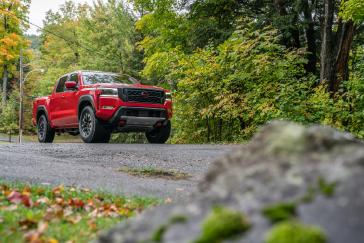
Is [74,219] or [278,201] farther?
[74,219]

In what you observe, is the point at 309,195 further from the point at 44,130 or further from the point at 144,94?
the point at 44,130

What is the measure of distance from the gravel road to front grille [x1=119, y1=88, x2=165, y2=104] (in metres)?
1.84

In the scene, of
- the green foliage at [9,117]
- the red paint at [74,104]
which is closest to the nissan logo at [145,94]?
the red paint at [74,104]

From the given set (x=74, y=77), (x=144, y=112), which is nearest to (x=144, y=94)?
(x=144, y=112)

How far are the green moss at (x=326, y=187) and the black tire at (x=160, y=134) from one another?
1240cm

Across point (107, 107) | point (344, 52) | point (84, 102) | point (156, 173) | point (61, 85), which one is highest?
point (344, 52)

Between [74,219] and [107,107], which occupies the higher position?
[107,107]

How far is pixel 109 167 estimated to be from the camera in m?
8.17

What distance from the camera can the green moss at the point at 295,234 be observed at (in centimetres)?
167

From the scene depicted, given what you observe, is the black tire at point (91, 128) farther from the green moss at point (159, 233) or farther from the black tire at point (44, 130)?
the green moss at point (159, 233)

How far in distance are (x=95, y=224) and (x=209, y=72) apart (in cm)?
1269

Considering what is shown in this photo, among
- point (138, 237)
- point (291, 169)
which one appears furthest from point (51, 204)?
point (291, 169)

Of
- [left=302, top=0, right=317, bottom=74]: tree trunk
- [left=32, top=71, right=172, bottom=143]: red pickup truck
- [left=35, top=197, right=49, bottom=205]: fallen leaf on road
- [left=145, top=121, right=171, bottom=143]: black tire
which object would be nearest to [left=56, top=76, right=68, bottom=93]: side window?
[left=32, top=71, right=172, bottom=143]: red pickup truck

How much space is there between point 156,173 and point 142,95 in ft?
19.5
